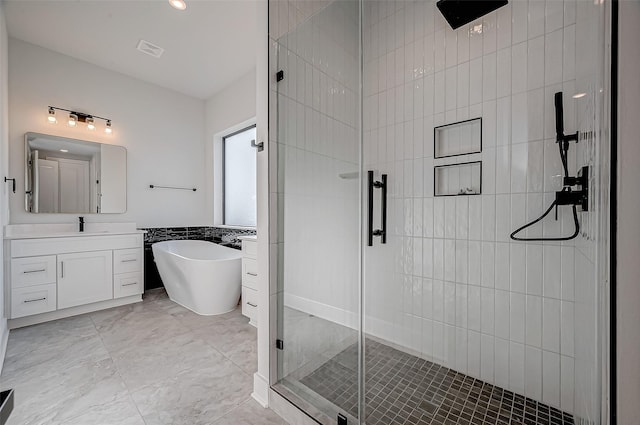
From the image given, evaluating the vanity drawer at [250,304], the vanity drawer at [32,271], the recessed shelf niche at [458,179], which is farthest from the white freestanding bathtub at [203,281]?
the recessed shelf niche at [458,179]

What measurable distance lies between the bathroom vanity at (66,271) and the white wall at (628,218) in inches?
148

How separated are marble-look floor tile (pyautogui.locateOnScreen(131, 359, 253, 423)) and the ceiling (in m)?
2.91

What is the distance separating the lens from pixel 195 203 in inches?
160

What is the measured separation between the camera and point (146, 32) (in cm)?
264

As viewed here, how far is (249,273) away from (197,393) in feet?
3.66

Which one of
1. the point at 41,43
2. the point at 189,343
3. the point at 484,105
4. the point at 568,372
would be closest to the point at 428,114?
the point at 484,105

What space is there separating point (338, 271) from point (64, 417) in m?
1.60

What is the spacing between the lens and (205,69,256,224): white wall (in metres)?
3.46

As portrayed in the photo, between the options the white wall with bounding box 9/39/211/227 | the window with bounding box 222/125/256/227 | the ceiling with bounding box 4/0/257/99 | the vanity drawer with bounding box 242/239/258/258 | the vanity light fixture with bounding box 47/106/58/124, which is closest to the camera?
the ceiling with bounding box 4/0/257/99

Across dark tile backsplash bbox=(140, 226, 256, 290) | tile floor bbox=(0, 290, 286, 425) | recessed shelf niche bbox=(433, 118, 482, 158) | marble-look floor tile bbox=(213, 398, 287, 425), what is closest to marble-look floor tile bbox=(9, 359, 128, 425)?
tile floor bbox=(0, 290, 286, 425)

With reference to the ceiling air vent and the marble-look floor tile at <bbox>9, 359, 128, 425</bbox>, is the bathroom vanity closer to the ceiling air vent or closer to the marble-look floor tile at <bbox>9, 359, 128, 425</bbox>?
the marble-look floor tile at <bbox>9, 359, 128, 425</bbox>

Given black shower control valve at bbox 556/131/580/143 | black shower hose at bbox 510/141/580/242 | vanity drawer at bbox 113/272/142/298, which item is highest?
black shower control valve at bbox 556/131/580/143

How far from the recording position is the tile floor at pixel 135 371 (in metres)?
1.37

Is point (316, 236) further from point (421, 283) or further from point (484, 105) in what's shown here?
point (484, 105)
